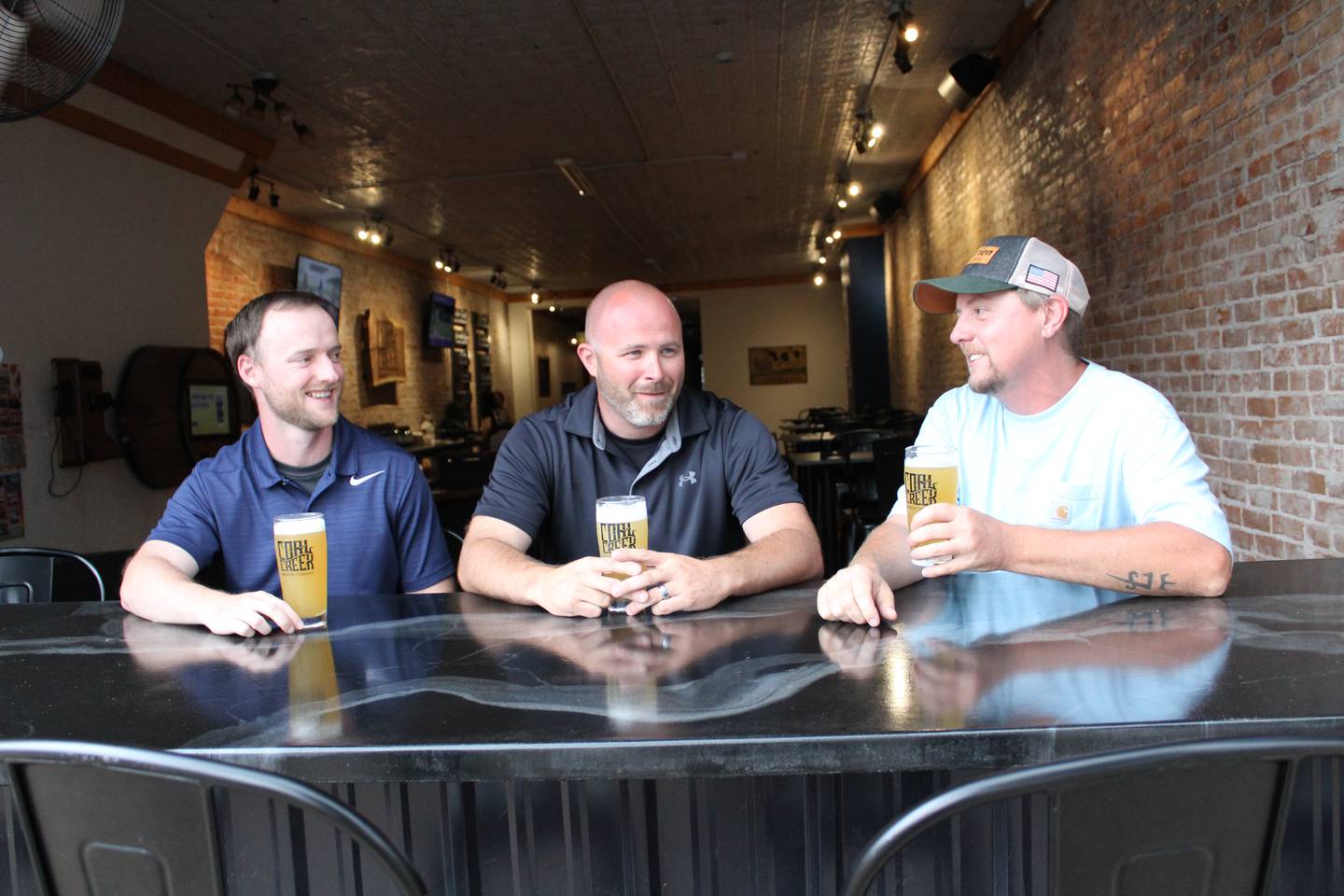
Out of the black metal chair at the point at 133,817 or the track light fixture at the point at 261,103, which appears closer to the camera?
the black metal chair at the point at 133,817

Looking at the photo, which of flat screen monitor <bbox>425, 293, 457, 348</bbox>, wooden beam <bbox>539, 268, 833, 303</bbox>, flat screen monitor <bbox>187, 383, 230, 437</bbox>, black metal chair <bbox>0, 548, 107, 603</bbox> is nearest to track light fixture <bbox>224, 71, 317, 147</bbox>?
flat screen monitor <bbox>187, 383, 230, 437</bbox>

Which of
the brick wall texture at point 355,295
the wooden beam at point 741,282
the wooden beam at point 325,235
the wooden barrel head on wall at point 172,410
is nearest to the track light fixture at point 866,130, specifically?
the wooden beam at point 325,235

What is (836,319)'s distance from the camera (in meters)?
15.4

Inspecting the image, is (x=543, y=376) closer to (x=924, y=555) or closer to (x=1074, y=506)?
(x=1074, y=506)

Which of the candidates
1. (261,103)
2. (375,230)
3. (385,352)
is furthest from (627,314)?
(385,352)

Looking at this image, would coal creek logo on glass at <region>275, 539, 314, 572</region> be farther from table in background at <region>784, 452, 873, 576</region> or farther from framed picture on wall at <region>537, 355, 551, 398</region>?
framed picture on wall at <region>537, 355, 551, 398</region>

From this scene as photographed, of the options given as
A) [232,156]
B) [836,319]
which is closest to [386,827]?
[232,156]

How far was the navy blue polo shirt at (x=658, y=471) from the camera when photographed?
212 centimetres

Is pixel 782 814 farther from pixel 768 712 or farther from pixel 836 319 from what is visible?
pixel 836 319

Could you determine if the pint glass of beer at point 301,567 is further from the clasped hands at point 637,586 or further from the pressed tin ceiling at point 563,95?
the pressed tin ceiling at point 563,95

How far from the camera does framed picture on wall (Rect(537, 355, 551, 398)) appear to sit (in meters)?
18.5

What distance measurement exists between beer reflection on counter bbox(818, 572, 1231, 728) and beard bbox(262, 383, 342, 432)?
121 centimetres

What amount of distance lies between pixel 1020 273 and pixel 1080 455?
1.20 feet

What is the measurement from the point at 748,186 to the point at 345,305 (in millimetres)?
4732
